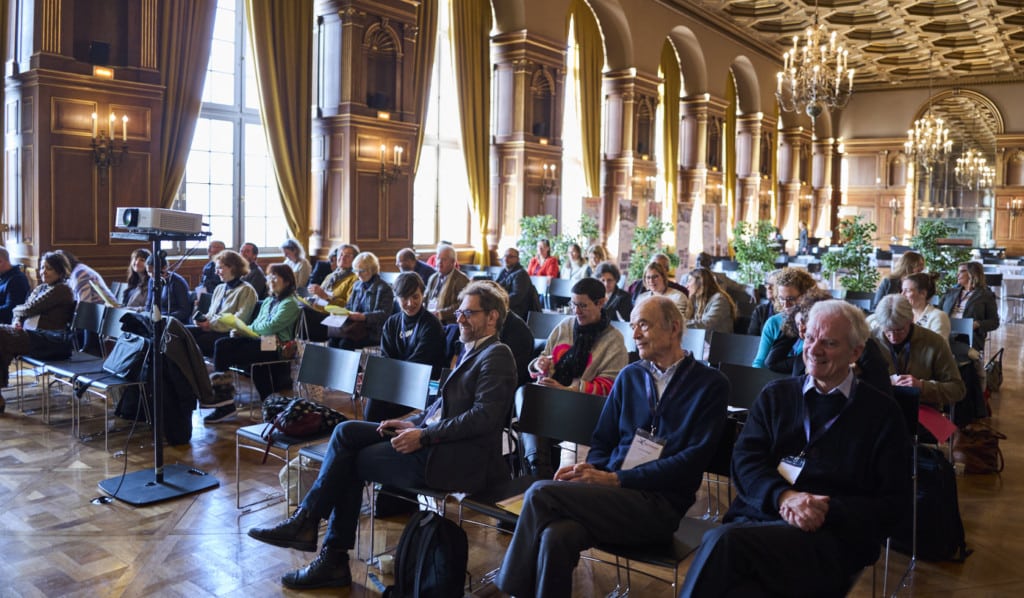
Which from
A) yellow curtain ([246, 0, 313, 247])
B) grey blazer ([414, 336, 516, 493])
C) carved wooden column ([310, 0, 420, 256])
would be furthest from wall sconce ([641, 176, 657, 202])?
grey blazer ([414, 336, 516, 493])

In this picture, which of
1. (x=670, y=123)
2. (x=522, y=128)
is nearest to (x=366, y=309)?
(x=522, y=128)

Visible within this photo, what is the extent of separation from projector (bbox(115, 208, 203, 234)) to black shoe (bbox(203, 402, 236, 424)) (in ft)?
6.93

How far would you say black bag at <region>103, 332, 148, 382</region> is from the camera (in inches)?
202

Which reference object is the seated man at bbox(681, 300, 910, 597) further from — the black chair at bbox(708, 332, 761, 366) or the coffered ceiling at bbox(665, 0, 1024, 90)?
the coffered ceiling at bbox(665, 0, 1024, 90)

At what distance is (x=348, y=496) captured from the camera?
10.9 feet

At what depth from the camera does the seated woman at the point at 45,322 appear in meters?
6.08

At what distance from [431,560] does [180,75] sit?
24.5 ft

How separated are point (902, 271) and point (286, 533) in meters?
5.73

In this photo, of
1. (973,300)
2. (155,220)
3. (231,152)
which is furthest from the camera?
(231,152)

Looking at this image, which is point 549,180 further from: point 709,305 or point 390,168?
point 709,305

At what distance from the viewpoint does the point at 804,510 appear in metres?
2.48

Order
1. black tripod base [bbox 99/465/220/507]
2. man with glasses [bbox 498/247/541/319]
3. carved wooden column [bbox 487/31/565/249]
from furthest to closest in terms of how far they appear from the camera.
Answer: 1. carved wooden column [bbox 487/31/565/249]
2. man with glasses [bbox 498/247/541/319]
3. black tripod base [bbox 99/465/220/507]

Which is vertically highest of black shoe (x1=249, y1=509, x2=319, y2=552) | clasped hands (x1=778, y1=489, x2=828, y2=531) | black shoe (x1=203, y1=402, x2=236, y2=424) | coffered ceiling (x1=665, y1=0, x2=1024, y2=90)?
coffered ceiling (x1=665, y1=0, x2=1024, y2=90)

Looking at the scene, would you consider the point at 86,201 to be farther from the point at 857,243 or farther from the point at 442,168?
the point at 857,243
